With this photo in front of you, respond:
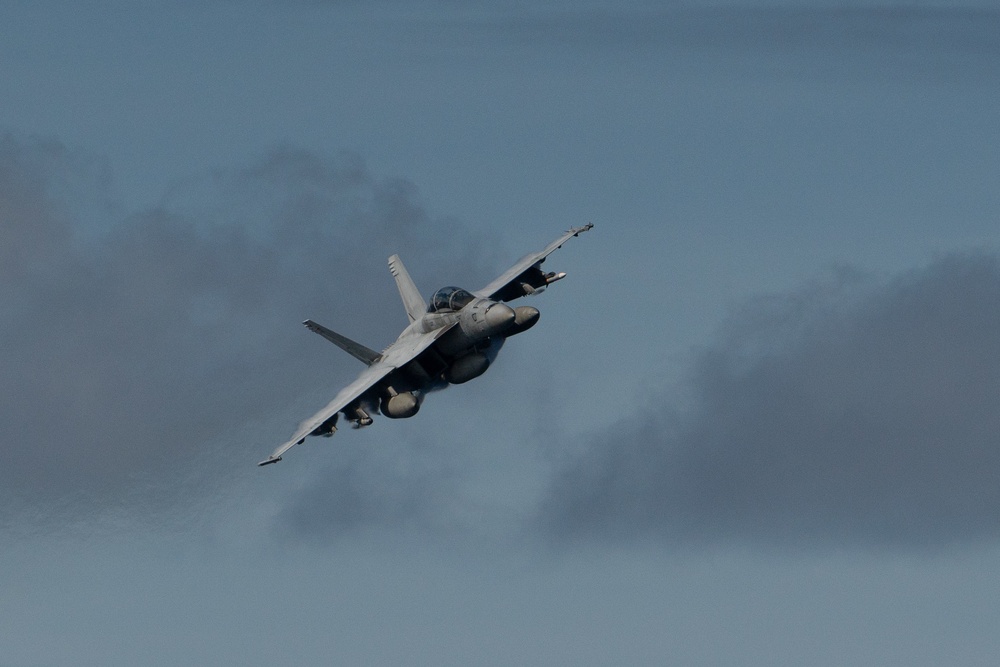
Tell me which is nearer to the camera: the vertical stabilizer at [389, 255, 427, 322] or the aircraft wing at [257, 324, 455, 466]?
the aircraft wing at [257, 324, 455, 466]

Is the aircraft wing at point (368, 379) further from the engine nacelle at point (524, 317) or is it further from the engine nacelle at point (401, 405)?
the engine nacelle at point (524, 317)

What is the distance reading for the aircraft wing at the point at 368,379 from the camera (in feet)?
364

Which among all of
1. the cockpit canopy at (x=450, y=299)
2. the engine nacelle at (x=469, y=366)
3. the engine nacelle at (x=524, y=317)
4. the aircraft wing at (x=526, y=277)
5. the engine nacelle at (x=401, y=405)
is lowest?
the engine nacelle at (x=401, y=405)

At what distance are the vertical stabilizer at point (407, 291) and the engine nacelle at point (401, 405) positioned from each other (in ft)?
20.6

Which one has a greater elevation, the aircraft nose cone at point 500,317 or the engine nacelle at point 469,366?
the aircraft nose cone at point 500,317

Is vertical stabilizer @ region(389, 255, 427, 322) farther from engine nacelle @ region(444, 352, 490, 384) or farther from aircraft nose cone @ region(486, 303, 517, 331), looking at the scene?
aircraft nose cone @ region(486, 303, 517, 331)

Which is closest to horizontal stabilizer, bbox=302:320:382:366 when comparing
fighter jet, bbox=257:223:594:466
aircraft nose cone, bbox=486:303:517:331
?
fighter jet, bbox=257:223:594:466

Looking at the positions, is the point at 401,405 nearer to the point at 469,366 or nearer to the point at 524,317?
the point at 469,366

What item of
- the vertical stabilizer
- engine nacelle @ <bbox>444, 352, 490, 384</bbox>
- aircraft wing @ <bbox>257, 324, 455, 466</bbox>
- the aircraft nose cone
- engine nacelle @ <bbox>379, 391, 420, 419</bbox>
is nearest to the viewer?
the aircraft nose cone

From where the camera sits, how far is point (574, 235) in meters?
125

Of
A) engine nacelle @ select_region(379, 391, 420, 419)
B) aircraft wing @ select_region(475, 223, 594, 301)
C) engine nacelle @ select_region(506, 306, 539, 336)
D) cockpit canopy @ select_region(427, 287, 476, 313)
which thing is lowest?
engine nacelle @ select_region(379, 391, 420, 419)

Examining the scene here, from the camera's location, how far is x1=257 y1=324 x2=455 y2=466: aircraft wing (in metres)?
111

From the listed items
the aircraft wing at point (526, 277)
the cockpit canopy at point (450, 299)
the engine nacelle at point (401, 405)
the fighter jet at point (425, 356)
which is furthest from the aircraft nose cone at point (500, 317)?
the aircraft wing at point (526, 277)

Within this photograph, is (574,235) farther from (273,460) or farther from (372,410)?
(273,460)
